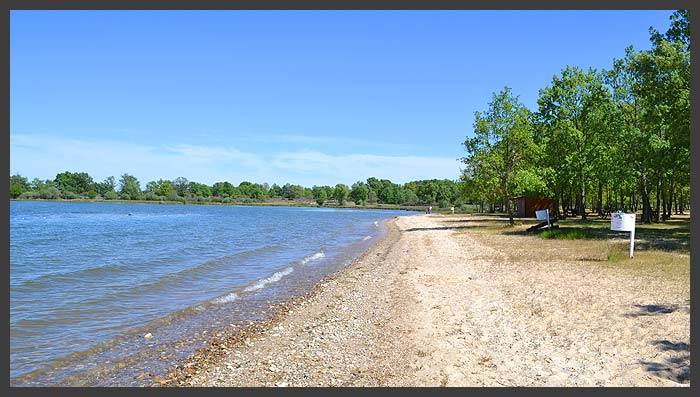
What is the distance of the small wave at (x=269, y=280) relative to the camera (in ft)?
54.5

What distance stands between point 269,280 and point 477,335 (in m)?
10.5

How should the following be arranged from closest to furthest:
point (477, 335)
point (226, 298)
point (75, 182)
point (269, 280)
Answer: point (477, 335), point (226, 298), point (269, 280), point (75, 182)

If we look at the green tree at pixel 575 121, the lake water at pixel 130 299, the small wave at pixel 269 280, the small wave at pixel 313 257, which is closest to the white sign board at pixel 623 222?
the lake water at pixel 130 299

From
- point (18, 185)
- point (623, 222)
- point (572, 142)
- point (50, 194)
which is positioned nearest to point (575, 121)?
point (572, 142)

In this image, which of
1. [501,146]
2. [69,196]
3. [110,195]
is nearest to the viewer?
[501,146]

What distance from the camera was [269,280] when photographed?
18.3m

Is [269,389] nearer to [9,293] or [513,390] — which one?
[513,390]

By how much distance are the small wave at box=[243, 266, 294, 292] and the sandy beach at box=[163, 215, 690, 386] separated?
230cm

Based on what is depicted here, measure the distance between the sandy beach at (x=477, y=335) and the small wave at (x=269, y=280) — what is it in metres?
2.30

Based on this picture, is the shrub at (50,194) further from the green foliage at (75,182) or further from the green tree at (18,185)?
the green foliage at (75,182)

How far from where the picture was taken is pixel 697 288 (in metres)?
11.2

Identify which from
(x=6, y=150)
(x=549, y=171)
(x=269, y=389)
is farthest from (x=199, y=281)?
(x=549, y=171)

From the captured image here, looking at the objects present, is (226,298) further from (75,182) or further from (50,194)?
(75,182)

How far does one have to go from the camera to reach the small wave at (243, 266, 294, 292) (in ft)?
54.5
